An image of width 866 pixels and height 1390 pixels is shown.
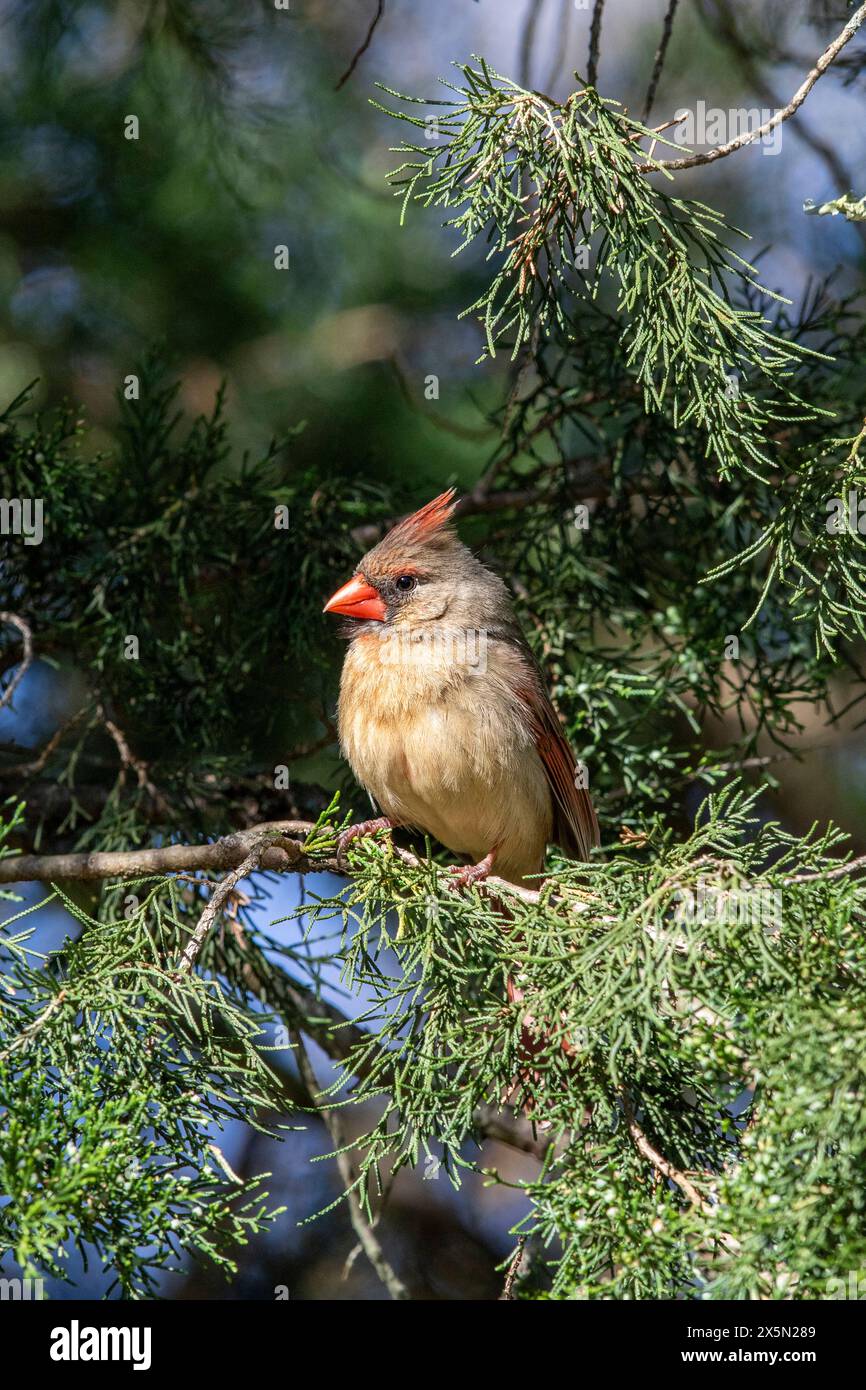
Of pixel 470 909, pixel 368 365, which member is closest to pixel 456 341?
pixel 368 365

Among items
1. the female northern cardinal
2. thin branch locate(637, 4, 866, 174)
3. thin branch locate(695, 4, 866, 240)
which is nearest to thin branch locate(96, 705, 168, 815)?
the female northern cardinal

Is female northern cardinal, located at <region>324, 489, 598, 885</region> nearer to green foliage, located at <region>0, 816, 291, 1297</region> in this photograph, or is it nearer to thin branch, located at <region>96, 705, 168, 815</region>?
thin branch, located at <region>96, 705, 168, 815</region>

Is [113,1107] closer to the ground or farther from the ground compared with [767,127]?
closer to the ground

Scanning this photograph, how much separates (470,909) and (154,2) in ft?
11.9

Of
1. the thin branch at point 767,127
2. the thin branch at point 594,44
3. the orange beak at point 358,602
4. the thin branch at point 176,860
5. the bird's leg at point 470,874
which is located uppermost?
the thin branch at point 594,44

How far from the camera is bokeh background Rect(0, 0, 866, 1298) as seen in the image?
477cm

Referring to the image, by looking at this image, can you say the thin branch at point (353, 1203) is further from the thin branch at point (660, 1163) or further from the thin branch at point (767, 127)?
the thin branch at point (767, 127)

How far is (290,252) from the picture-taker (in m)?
5.51

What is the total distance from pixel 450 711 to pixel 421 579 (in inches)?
18.6

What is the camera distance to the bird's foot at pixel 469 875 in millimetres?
2844

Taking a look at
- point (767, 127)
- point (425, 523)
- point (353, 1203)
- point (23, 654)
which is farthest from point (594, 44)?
point (353, 1203)

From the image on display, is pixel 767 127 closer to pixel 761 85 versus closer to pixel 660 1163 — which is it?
pixel 660 1163

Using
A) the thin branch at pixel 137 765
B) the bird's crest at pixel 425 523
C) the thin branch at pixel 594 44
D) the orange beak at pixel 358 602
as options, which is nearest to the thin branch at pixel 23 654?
the thin branch at pixel 137 765
